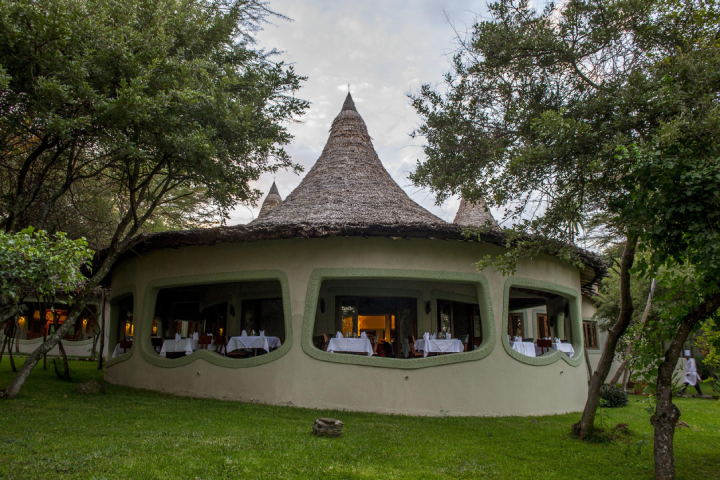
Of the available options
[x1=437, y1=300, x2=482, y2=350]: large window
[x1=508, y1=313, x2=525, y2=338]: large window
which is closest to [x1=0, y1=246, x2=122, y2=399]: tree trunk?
[x1=437, y1=300, x2=482, y2=350]: large window

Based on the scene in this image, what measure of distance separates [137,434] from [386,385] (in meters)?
4.64

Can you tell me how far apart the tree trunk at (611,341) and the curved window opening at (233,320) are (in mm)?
6563

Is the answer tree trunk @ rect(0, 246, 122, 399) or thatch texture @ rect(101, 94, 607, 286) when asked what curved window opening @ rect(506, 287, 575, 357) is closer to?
thatch texture @ rect(101, 94, 607, 286)

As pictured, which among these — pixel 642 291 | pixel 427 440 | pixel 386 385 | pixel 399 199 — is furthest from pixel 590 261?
pixel 642 291

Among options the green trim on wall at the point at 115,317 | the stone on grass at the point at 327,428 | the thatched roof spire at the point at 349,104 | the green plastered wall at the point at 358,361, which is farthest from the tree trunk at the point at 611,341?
the thatched roof spire at the point at 349,104

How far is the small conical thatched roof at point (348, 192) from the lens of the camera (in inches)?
422

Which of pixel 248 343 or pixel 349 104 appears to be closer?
pixel 248 343

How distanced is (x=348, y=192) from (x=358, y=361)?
183 inches

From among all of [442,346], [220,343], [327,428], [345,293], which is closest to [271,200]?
[220,343]

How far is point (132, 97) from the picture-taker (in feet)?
25.5

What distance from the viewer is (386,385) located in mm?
9719

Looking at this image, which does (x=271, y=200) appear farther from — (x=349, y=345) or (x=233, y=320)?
(x=349, y=345)

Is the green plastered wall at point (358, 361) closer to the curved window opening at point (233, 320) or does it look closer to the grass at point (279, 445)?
the grass at point (279, 445)

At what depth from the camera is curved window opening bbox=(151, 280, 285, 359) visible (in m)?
12.0
